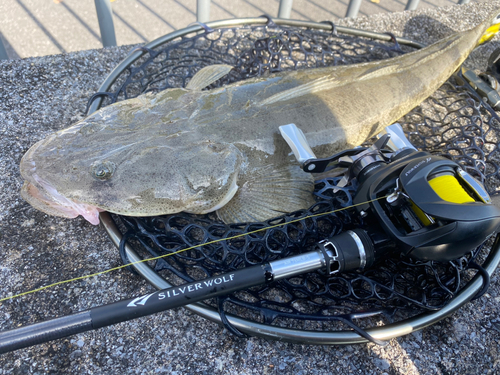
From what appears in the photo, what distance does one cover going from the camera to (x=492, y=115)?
2.48 metres

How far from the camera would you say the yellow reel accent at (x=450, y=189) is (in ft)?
4.65

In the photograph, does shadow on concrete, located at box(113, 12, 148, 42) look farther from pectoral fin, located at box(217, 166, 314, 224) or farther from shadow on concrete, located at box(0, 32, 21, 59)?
pectoral fin, located at box(217, 166, 314, 224)

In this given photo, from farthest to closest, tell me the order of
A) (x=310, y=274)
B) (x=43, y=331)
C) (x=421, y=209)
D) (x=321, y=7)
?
(x=321, y=7) < (x=310, y=274) < (x=421, y=209) < (x=43, y=331)

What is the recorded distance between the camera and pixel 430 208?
4.41 ft

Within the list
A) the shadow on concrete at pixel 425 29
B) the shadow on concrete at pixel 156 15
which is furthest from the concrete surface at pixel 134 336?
the shadow on concrete at pixel 156 15

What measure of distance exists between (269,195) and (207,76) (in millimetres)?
1053

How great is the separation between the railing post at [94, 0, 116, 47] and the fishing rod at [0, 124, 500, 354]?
347 centimetres

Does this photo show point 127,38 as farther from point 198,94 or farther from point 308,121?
point 308,121

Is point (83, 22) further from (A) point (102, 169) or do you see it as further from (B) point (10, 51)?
(A) point (102, 169)

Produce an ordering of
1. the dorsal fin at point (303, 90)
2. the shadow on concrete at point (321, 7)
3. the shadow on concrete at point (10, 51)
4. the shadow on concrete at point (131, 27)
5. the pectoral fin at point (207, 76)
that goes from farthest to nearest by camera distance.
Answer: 1. the shadow on concrete at point (321, 7)
2. the shadow on concrete at point (131, 27)
3. the shadow on concrete at point (10, 51)
4. the pectoral fin at point (207, 76)
5. the dorsal fin at point (303, 90)

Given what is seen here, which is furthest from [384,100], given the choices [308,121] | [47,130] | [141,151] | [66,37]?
[66,37]

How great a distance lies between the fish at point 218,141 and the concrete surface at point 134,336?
0.76 ft

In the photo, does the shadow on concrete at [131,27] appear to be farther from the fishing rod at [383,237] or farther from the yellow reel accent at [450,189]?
the yellow reel accent at [450,189]

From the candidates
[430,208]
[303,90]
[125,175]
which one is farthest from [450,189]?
[125,175]
